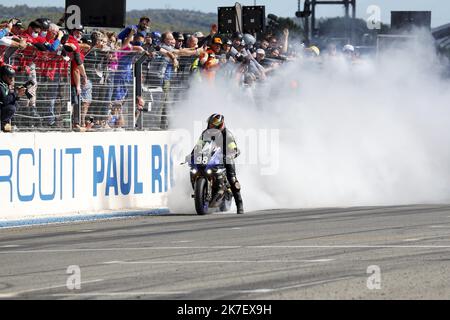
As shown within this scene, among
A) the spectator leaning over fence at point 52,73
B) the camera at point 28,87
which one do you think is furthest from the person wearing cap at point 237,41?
the camera at point 28,87

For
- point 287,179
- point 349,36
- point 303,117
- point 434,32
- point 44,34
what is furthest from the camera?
point 349,36

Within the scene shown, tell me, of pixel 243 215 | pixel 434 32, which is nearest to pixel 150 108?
pixel 243 215

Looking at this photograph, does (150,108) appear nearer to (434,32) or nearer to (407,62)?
(407,62)

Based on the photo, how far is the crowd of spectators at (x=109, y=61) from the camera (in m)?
20.4

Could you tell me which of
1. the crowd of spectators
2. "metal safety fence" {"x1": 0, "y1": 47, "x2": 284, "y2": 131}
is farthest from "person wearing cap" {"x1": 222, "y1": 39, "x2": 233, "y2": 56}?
"metal safety fence" {"x1": 0, "y1": 47, "x2": 284, "y2": 131}

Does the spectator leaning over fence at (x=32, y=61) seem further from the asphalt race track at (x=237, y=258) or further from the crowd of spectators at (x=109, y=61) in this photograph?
the asphalt race track at (x=237, y=258)

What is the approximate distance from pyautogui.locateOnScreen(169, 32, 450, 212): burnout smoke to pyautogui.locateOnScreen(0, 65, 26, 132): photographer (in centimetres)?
481

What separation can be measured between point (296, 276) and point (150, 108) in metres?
12.5

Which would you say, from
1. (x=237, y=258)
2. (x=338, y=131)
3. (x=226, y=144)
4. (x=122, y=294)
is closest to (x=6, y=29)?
(x=226, y=144)

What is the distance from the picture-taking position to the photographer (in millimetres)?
19625

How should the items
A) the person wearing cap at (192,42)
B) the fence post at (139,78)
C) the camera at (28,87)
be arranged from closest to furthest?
the camera at (28,87) → the fence post at (139,78) → the person wearing cap at (192,42)

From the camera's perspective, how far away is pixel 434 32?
44375 mm

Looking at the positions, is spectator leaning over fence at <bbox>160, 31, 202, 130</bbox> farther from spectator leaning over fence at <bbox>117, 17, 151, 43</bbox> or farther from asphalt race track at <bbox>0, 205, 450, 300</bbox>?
asphalt race track at <bbox>0, 205, 450, 300</bbox>

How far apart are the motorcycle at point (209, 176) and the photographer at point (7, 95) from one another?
3.67 meters
